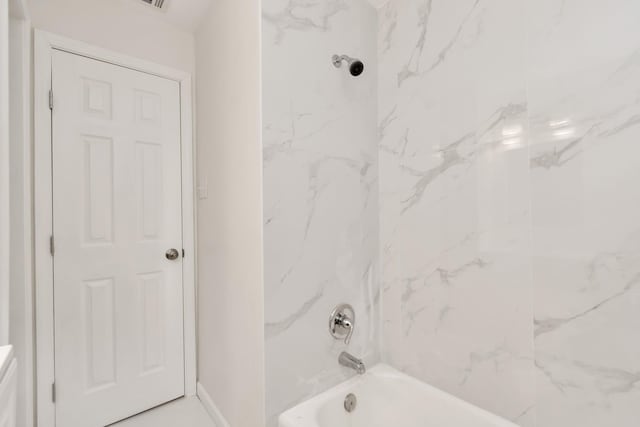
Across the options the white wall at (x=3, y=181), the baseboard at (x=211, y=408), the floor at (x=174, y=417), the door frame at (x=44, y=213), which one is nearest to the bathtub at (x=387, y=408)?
the baseboard at (x=211, y=408)

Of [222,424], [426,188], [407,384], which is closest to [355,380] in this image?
[407,384]

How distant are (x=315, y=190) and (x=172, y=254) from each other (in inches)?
42.8

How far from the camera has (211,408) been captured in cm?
163

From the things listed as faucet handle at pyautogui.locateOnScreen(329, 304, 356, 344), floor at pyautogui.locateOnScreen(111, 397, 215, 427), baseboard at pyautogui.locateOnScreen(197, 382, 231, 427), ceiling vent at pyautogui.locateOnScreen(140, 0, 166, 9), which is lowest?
floor at pyautogui.locateOnScreen(111, 397, 215, 427)

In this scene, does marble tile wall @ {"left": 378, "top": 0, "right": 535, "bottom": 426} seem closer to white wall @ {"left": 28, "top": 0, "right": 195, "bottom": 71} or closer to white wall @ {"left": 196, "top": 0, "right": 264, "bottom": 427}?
white wall @ {"left": 196, "top": 0, "right": 264, "bottom": 427}

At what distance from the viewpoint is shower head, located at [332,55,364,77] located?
1290mm

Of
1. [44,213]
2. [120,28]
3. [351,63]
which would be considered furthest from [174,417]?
[120,28]

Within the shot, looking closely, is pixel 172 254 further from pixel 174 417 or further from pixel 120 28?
pixel 120 28

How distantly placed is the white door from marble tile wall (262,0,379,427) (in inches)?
38.0

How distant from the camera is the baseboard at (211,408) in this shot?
1514 millimetres

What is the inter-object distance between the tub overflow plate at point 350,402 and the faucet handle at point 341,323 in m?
0.23

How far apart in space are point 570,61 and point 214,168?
1604 millimetres

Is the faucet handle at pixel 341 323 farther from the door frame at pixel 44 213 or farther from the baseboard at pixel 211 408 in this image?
the door frame at pixel 44 213

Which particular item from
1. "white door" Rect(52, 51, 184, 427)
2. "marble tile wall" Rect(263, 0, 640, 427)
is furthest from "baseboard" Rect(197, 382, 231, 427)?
"marble tile wall" Rect(263, 0, 640, 427)
